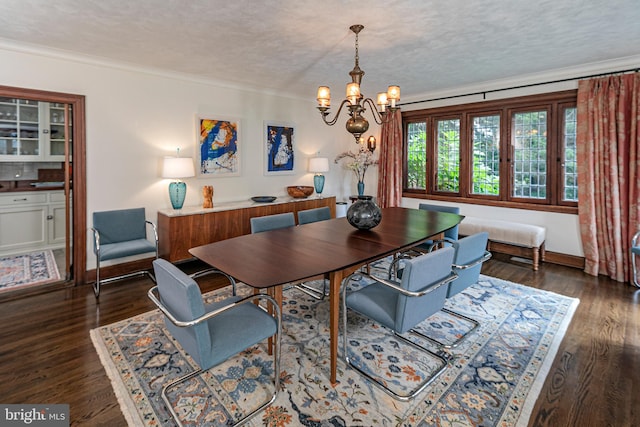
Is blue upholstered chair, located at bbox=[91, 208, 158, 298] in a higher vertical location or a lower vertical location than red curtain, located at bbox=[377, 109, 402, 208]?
lower

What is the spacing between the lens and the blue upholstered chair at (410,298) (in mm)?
1898

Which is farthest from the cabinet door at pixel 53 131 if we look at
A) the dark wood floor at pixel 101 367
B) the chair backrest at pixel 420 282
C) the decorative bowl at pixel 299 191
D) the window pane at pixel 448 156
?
the window pane at pixel 448 156

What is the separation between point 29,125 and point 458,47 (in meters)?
5.54

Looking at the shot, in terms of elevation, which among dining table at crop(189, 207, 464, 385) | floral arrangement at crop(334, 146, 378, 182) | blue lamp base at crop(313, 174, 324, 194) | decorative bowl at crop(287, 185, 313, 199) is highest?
floral arrangement at crop(334, 146, 378, 182)

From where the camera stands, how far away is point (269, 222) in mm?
3232

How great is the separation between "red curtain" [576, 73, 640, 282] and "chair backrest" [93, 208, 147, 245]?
5263 millimetres

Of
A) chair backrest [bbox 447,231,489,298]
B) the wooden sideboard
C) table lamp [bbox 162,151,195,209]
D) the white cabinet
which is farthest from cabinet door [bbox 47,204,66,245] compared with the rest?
chair backrest [bbox 447,231,489,298]

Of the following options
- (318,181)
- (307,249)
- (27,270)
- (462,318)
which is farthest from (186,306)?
(318,181)

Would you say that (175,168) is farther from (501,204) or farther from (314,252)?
(501,204)

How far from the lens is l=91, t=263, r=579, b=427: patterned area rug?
1812mm

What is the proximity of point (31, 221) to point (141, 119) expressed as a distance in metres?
2.43

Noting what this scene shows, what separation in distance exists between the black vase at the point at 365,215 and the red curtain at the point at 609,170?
2934 millimetres

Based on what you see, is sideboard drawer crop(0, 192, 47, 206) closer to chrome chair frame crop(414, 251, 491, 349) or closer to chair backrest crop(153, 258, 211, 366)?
chair backrest crop(153, 258, 211, 366)

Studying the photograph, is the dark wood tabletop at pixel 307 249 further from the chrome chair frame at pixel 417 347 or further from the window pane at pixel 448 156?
the window pane at pixel 448 156
